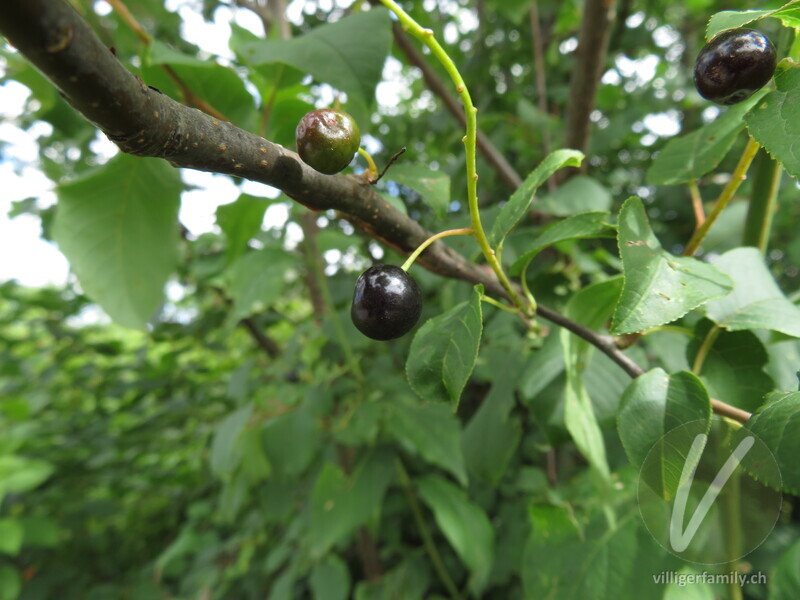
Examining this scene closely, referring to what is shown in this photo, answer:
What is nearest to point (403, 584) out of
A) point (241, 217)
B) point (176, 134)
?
point (241, 217)

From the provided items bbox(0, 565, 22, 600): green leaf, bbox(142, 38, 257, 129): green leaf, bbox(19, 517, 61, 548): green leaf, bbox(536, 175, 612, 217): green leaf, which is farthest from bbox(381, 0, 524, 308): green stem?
bbox(0, 565, 22, 600): green leaf

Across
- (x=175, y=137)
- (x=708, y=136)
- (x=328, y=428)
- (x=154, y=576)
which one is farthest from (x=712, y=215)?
(x=154, y=576)

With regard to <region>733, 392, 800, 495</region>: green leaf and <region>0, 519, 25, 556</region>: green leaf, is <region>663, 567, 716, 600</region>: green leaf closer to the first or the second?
<region>733, 392, 800, 495</region>: green leaf

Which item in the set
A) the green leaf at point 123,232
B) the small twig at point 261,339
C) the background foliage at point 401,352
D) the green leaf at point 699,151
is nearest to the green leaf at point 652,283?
the background foliage at point 401,352

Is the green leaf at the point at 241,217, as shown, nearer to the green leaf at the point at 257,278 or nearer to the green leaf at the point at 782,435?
the green leaf at the point at 257,278

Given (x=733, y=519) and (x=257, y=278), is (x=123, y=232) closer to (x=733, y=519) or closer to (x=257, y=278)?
(x=257, y=278)

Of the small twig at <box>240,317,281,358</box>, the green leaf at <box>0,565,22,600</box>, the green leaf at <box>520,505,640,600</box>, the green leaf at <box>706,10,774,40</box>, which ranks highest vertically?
the small twig at <box>240,317,281,358</box>
